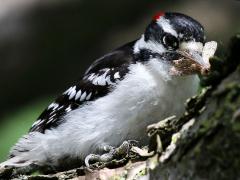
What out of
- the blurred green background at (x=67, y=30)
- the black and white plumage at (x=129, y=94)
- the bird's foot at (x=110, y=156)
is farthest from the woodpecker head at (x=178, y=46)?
the blurred green background at (x=67, y=30)

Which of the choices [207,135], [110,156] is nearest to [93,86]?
[110,156]

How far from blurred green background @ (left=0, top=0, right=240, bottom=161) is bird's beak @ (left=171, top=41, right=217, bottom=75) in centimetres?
513

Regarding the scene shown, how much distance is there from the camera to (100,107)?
3857 mm

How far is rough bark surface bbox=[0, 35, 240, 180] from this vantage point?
2504 mm

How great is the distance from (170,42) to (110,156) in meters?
0.67

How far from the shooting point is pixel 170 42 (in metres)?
3.82

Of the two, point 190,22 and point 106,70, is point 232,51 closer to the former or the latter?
point 190,22

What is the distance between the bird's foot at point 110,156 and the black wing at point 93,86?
35 cm

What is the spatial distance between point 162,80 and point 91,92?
1.48ft

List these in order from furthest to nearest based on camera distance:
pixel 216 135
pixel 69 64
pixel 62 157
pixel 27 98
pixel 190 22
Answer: pixel 69 64, pixel 27 98, pixel 62 157, pixel 190 22, pixel 216 135

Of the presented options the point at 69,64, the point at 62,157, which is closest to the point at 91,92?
the point at 62,157

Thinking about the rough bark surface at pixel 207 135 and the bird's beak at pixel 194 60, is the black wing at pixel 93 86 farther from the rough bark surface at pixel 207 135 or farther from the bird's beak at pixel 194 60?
the rough bark surface at pixel 207 135

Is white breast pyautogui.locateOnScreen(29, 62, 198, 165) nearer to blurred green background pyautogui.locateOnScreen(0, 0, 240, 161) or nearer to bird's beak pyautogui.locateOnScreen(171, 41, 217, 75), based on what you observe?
bird's beak pyautogui.locateOnScreen(171, 41, 217, 75)

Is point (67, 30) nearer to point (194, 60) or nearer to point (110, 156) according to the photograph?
point (110, 156)
